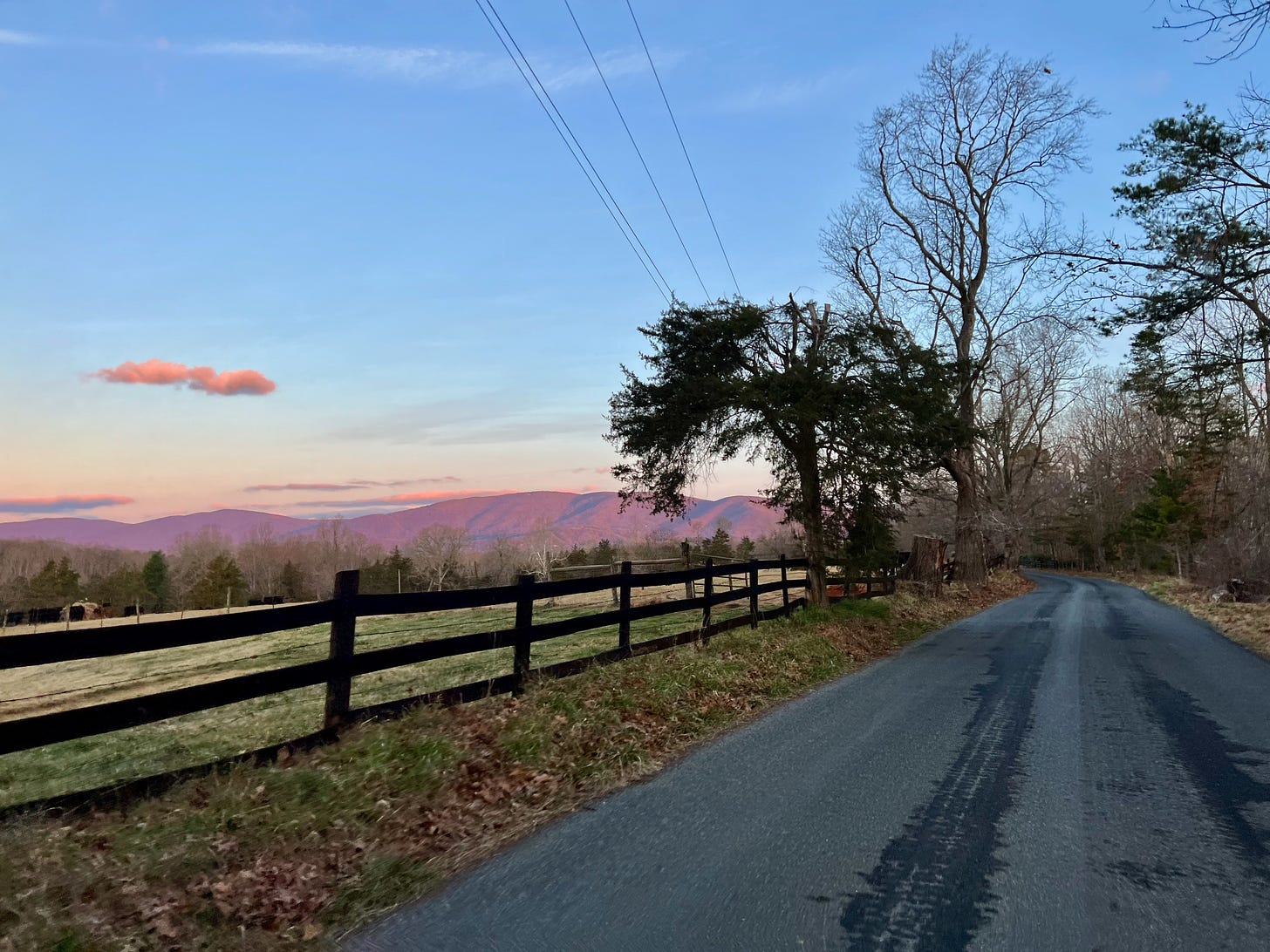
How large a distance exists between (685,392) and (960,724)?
29.8 feet

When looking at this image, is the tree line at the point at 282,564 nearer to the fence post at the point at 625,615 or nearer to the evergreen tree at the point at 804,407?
the evergreen tree at the point at 804,407

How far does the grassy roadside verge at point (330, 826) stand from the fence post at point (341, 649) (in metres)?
0.24

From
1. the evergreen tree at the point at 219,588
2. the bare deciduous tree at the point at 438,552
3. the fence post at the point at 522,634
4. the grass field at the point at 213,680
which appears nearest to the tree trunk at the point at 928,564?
the grass field at the point at 213,680

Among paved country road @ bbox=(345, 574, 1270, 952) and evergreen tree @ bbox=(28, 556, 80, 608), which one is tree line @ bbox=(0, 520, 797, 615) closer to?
evergreen tree @ bbox=(28, 556, 80, 608)

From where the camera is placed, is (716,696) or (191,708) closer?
(191,708)

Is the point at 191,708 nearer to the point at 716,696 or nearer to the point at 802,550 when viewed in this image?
the point at 716,696

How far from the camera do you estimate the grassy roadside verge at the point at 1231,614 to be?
1329 centimetres

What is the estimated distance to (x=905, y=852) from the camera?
3.89 meters

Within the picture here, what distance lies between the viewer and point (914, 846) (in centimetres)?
399

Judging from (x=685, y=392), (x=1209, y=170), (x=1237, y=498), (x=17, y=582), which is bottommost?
(x=17, y=582)

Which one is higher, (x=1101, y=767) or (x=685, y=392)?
(x=685, y=392)

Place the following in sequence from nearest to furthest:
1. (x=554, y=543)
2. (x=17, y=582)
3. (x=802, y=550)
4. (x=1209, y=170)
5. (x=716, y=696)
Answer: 1. (x=716, y=696)
2. (x=1209, y=170)
3. (x=802, y=550)
4. (x=17, y=582)
5. (x=554, y=543)

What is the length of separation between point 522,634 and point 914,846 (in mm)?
3906

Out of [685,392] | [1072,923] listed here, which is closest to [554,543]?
[685,392]
